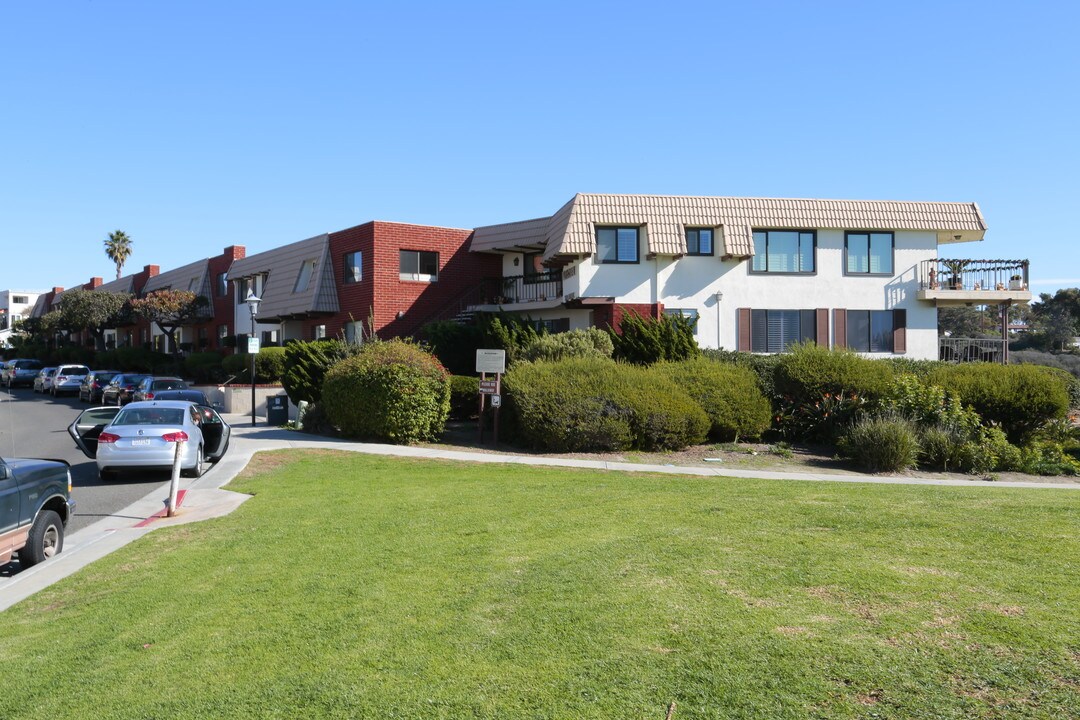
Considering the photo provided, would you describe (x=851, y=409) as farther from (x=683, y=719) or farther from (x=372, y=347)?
(x=683, y=719)

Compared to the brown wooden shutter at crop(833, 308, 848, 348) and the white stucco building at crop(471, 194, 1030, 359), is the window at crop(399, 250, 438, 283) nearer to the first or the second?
the white stucco building at crop(471, 194, 1030, 359)

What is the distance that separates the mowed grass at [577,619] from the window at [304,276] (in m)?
29.0

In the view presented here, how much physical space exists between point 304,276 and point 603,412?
77.2 ft

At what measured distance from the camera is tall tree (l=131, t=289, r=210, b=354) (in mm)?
47375

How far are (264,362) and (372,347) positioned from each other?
569 inches

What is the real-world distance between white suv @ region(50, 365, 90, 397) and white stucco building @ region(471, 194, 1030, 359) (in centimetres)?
2672

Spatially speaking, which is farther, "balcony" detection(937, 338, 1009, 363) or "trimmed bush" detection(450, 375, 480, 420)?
"balcony" detection(937, 338, 1009, 363)

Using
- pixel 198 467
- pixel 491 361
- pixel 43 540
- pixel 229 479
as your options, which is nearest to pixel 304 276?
pixel 491 361

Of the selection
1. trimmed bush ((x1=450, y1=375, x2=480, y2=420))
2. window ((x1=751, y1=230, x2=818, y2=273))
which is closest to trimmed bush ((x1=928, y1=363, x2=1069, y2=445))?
window ((x1=751, y1=230, x2=818, y2=273))

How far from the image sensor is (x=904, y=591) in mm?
6234

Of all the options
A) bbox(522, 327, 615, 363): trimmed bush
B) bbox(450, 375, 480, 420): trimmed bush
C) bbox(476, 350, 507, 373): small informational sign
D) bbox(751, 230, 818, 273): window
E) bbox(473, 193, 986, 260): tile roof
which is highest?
bbox(473, 193, 986, 260): tile roof

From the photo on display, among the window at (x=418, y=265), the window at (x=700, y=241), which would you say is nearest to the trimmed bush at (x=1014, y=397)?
the window at (x=700, y=241)

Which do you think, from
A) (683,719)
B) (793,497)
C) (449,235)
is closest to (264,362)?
(449,235)

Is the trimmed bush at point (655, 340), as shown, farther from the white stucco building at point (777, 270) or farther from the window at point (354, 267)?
the window at point (354, 267)
